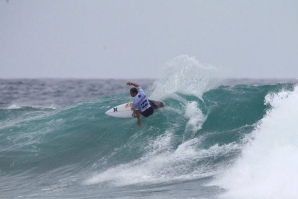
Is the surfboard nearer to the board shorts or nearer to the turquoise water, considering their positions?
the turquoise water

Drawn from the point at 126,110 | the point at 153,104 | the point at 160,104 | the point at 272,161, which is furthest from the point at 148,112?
the point at 272,161

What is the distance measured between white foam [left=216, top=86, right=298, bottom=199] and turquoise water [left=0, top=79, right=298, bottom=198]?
0.07ft

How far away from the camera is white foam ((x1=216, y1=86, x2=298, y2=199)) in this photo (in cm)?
802

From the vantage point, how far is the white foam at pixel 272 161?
Answer: 26.3ft

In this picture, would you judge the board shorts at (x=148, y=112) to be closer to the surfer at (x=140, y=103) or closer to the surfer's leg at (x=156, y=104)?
the surfer at (x=140, y=103)

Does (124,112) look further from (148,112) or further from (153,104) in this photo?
(148,112)

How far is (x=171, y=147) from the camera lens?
38.9 ft

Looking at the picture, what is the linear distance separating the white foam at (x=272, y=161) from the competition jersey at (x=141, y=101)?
3.54 metres

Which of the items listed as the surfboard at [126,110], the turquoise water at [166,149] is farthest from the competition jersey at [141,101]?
the surfboard at [126,110]

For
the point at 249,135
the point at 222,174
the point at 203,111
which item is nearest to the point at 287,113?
the point at 249,135

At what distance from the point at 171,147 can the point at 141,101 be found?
6.62ft

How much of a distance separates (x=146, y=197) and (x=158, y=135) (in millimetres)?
4311

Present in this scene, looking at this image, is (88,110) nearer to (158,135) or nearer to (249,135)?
(158,135)

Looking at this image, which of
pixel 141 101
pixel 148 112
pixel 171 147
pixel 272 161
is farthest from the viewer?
pixel 148 112
